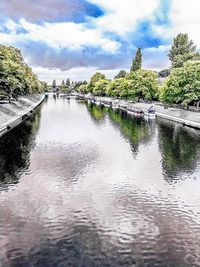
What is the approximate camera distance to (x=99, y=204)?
66.3 feet

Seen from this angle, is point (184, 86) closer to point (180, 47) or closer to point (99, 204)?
point (99, 204)

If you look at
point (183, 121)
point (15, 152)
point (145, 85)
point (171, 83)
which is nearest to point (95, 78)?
point (145, 85)

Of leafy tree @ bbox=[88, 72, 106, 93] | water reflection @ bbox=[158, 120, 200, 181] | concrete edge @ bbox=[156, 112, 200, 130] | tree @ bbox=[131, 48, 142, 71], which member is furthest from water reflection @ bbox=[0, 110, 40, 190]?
leafy tree @ bbox=[88, 72, 106, 93]

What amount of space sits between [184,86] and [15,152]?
143ft

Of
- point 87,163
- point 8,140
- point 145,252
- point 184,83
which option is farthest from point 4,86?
point 145,252

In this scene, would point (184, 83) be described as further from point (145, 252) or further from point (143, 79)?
point (145, 252)

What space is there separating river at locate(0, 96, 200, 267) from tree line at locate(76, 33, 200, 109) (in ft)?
97.4

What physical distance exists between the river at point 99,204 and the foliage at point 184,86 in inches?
1078

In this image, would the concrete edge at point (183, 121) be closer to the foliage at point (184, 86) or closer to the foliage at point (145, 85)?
the foliage at point (184, 86)

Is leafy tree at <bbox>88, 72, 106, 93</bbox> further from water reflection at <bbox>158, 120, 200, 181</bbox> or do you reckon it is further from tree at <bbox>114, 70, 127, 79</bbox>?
water reflection at <bbox>158, 120, 200, 181</bbox>

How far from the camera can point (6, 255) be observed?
46.8 ft

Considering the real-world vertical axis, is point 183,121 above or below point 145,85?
below

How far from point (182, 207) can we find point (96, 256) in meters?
7.95

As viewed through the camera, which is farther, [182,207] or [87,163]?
[87,163]
